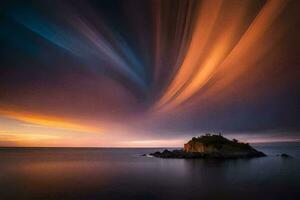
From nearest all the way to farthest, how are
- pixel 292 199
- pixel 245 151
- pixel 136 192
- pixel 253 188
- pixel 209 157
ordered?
pixel 292 199 < pixel 136 192 < pixel 253 188 < pixel 209 157 < pixel 245 151

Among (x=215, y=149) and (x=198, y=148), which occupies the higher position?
(x=198, y=148)

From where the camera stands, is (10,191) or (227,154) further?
(227,154)

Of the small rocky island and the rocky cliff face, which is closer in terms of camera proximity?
the small rocky island

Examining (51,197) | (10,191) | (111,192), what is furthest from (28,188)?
(111,192)

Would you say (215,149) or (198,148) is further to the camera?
(198,148)

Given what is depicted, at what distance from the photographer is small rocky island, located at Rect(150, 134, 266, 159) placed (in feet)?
485

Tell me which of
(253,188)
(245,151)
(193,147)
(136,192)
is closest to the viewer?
(136,192)

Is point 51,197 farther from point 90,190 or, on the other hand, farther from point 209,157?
point 209,157

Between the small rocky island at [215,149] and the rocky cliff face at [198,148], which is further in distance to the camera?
the rocky cliff face at [198,148]

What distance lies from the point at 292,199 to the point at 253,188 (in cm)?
999

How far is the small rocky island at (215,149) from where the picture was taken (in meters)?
148

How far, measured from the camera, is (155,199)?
117ft

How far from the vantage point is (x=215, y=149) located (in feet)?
501

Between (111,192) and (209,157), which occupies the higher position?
(209,157)
